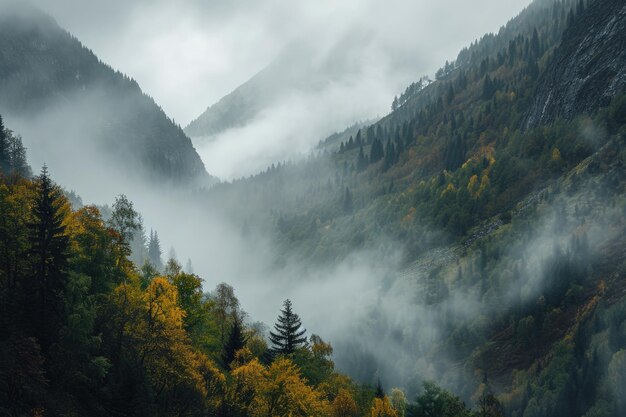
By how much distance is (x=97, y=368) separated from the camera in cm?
4703

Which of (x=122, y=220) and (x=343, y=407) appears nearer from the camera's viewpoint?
(x=343, y=407)

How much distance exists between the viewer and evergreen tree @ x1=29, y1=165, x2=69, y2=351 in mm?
47000

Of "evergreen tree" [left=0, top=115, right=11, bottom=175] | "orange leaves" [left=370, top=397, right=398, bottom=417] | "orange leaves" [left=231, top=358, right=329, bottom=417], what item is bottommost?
"orange leaves" [left=370, top=397, right=398, bottom=417]

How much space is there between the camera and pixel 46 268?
50.3m

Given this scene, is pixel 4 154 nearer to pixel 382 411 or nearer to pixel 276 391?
pixel 276 391

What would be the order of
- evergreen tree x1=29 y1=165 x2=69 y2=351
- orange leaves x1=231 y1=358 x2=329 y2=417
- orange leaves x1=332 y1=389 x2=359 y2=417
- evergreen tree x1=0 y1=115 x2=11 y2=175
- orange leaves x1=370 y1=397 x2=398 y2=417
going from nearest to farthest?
1. evergreen tree x1=29 y1=165 x2=69 y2=351
2. orange leaves x1=231 y1=358 x2=329 y2=417
3. orange leaves x1=332 y1=389 x2=359 y2=417
4. orange leaves x1=370 y1=397 x2=398 y2=417
5. evergreen tree x1=0 y1=115 x2=11 y2=175

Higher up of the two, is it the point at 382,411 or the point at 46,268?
the point at 46,268

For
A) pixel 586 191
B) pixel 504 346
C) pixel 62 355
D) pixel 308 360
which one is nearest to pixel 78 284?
pixel 62 355

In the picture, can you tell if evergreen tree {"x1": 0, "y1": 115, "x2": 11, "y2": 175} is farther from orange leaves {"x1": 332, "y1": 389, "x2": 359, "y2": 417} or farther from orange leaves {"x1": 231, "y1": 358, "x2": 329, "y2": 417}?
orange leaves {"x1": 332, "y1": 389, "x2": 359, "y2": 417}

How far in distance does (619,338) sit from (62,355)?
131727mm

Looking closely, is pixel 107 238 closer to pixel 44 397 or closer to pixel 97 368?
pixel 97 368

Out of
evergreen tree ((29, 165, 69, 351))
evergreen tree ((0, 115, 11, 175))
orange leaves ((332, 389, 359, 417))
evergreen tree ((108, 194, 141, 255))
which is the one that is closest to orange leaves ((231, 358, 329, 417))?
orange leaves ((332, 389, 359, 417))

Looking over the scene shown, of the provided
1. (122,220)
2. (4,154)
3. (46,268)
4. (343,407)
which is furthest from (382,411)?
(4,154)

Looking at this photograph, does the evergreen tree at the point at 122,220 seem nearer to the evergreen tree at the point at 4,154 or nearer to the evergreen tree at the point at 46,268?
the evergreen tree at the point at 46,268
